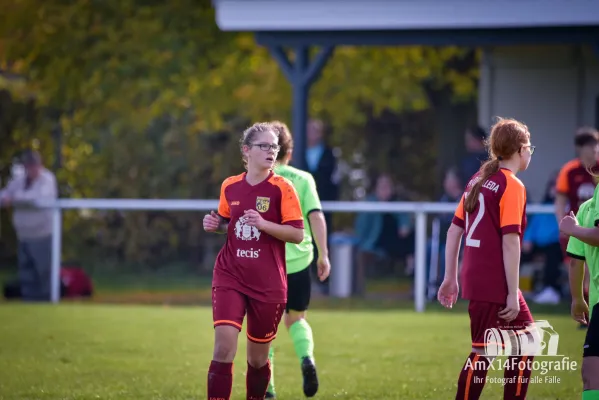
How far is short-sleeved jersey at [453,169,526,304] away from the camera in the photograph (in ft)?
19.8

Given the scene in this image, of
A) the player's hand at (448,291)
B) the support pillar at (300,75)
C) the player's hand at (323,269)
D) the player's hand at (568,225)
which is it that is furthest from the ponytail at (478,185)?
the support pillar at (300,75)

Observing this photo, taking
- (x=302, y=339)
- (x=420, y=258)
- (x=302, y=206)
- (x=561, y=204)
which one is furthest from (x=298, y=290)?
(x=420, y=258)

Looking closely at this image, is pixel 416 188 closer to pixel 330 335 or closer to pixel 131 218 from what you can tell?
pixel 131 218

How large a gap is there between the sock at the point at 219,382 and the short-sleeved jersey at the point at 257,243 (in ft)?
1.47

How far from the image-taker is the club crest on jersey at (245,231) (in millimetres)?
6391

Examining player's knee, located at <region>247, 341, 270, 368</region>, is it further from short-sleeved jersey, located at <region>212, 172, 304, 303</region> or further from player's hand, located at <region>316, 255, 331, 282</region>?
player's hand, located at <region>316, 255, 331, 282</region>

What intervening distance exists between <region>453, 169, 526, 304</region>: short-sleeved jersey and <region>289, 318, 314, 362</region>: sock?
1894 mm

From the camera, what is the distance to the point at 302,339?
7.80m

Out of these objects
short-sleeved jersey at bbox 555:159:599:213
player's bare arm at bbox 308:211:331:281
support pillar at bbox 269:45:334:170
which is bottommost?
player's bare arm at bbox 308:211:331:281

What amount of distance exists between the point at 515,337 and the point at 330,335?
17.2 feet

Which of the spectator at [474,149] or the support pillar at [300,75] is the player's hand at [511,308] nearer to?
the spectator at [474,149]

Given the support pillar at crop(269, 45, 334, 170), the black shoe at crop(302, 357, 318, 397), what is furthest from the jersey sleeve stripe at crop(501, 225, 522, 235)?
the support pillar at crop(269, 45, 334, 170)

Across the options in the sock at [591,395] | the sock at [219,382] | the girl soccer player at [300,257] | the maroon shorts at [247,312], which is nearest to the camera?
the sock at [591,395]

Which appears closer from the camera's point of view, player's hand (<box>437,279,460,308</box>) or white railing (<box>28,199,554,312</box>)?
player's hand (<box>437,279,460,308</box>)
